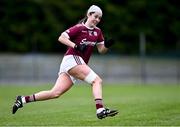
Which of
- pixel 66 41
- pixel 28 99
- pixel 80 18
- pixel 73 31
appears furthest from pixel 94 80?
pixel 80 18

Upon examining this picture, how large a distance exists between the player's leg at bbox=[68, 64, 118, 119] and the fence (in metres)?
27.4

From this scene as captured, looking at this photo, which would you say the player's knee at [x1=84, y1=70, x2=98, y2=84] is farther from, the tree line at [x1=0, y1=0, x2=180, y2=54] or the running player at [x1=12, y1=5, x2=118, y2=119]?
the tree line at [x1=0, y1=0, x2=180, y2=54]

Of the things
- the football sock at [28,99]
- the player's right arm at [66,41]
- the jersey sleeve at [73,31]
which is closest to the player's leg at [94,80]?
the player's right arm at [66,41]

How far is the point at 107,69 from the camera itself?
40688 millimetres

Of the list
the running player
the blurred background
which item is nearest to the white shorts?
the running player

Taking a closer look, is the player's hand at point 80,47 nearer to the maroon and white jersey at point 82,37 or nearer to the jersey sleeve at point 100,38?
the maroon and white jersey at point 82,37

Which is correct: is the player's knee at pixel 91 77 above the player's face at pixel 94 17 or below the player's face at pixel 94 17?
below

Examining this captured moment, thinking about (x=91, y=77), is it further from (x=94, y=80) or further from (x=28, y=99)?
(x=28, y=99)

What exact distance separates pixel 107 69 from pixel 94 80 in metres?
28.1

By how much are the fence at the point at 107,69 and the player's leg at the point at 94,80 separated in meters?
27.4

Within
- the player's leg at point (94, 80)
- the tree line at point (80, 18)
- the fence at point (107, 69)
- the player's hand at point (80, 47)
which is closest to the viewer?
the player's leg at point (94, 80)

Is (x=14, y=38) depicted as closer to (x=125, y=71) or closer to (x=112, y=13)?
(x=112, y=13)

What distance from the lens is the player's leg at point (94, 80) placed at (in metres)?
12.2

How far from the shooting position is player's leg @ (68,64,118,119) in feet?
40.0
